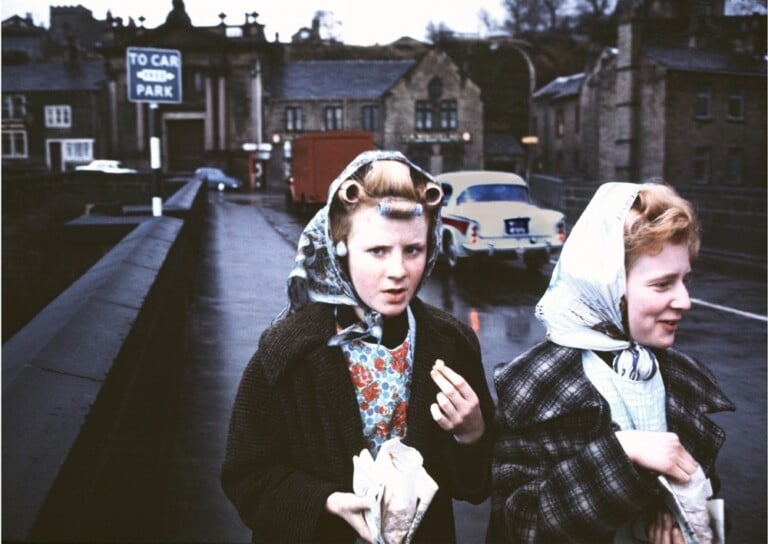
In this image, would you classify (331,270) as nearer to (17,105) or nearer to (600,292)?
(600,292)

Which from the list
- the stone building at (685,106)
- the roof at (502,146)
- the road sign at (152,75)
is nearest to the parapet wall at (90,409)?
the road sign at (152,75)

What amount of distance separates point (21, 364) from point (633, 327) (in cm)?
162

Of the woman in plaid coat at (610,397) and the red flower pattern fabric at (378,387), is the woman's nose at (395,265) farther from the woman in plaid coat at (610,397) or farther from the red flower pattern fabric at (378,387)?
the woman in plaid coat at (610,397)

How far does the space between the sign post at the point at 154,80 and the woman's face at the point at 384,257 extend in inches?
443

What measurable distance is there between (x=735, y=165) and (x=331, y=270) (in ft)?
139

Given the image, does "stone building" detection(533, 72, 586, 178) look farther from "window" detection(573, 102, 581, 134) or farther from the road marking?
the road marking

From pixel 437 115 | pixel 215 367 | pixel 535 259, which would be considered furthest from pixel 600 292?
pixel 437 115

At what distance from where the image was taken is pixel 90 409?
2086 mm

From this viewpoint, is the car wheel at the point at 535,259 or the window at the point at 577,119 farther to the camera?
the window at the point at 577,119

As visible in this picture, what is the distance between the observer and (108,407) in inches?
97.3

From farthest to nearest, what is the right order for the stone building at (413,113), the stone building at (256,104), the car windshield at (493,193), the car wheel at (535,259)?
1. the stone building at (256,104)
2. the stone building at (413,113)
3. the car windshield at (493,193)
4. the car wheel at (535,259)

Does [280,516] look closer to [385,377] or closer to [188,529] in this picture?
[385,377]

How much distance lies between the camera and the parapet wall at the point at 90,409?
164cm

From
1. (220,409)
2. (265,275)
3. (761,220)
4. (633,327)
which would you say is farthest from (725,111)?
(633,327)
